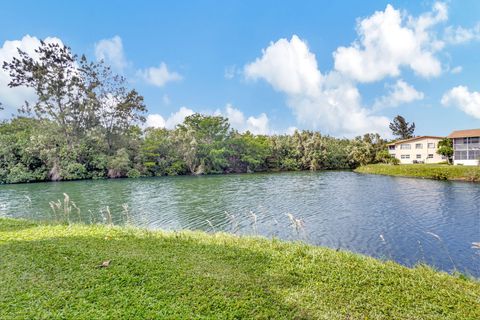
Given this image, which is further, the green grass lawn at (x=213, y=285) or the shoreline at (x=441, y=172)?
the shoreline at (x=441, y=172)

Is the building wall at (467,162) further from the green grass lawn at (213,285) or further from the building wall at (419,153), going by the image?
the green grass lawn at (213,285)

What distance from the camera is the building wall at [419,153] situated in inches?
1898

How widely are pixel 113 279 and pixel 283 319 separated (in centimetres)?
291

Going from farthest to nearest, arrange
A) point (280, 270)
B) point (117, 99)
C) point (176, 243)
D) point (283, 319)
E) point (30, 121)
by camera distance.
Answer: point (117, 99)
point (30, 121)
point (176, 243)
point (280, 270)
point (283, 319)

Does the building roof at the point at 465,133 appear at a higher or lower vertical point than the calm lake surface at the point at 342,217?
higher

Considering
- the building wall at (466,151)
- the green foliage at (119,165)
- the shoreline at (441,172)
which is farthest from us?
the green foliage at (119,165)

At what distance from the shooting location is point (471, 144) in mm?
38906

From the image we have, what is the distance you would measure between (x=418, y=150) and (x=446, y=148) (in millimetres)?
6626

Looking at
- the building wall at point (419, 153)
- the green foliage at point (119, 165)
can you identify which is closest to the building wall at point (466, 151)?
the building wall at point (419, 153)

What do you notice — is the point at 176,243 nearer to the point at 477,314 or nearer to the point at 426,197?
the point at 477,314

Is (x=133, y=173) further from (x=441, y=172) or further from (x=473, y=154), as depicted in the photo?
(x=473, y=154)

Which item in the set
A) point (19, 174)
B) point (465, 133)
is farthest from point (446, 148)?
point (19, 174)

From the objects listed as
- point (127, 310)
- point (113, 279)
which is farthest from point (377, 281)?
point (113, 279)

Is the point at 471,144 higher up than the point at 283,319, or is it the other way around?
the point at 471,144
